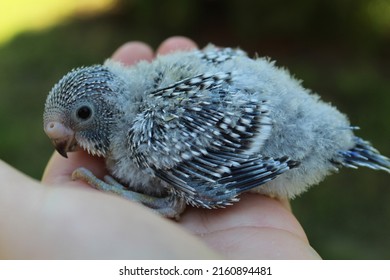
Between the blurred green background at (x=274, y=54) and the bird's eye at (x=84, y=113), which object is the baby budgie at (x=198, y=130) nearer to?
the bird's eye at (x=84, y=113)

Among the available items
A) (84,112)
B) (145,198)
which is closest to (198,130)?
(145,198)

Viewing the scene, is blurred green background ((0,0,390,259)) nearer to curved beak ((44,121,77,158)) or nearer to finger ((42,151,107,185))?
finger ((42,151,107,185))

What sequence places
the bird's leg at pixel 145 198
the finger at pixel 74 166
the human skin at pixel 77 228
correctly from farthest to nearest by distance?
the finger at pixel 74 166, the bird's leg at pixel 145 198, the human skin at pixel 77 228

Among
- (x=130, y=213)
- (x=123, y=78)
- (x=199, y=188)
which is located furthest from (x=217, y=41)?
(x=130, y=213)

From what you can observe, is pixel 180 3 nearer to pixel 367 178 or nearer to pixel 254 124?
pixel 367 178

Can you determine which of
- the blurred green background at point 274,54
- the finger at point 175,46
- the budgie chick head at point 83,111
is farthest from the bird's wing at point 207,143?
the blurred green background at point 274,54

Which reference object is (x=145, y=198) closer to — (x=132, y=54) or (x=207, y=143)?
(x=207, y=143)

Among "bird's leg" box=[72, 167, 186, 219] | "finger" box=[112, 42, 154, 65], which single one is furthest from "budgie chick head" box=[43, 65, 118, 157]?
"finger" box=[112, 42, 154, 65]

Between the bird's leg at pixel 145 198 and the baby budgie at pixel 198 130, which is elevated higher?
the baby budgie at pixel 198 130
